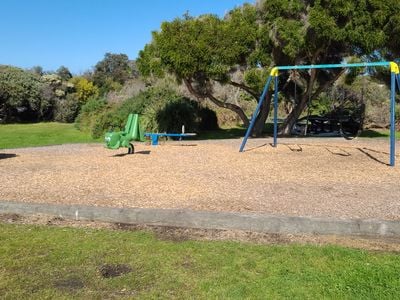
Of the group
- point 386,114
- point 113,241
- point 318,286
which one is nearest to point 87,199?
point 113,241

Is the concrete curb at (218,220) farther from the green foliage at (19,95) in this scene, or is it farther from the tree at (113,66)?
the tree at (113,66)

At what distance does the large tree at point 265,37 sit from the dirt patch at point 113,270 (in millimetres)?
11968

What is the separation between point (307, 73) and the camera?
19625mm

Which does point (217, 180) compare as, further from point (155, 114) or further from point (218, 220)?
point (155, 114)

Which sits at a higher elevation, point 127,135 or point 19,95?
point 19,95

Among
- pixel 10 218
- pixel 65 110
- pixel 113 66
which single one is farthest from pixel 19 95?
pixel 113 66

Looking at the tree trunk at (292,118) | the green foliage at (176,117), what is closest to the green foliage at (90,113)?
the green foliage at (176,117)

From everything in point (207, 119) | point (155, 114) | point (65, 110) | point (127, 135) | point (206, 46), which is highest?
point (206, 46)

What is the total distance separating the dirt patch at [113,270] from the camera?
12.9 ft

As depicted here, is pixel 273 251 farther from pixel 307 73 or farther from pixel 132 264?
pixel 307 73

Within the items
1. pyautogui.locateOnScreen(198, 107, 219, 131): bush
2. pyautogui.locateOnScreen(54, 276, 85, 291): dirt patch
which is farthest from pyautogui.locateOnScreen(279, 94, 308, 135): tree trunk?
pyautogui.locateOnScreen(54, 276, 85, 291): dirt patch

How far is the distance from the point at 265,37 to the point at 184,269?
13150 millimetres

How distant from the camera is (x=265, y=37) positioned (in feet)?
52.9

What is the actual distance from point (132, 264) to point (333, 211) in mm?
2848
